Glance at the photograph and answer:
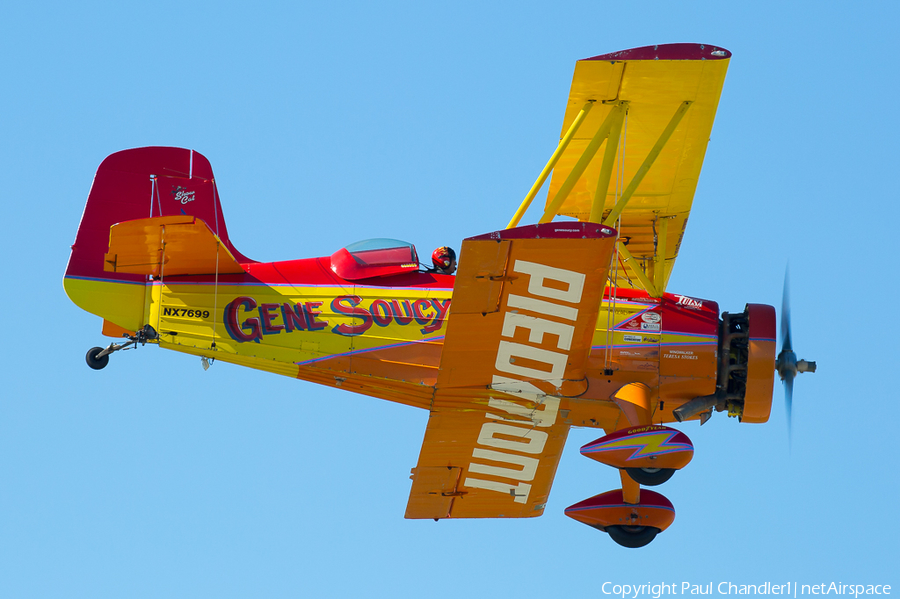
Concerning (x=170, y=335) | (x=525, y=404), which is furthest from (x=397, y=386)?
(x=170, y=335)

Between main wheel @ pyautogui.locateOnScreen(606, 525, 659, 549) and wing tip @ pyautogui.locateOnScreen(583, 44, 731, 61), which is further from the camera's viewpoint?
main wheel @ pyautogui.locateOnScreen(606, 525, 659, 549)

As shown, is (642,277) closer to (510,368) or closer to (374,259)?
(510,368)

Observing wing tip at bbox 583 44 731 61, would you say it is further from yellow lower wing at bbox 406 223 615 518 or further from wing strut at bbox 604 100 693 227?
yellow lower wing at bbox 406 223 615 518

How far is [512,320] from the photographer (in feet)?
37.3

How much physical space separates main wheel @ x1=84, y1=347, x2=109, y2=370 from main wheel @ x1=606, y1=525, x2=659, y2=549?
5531 mm

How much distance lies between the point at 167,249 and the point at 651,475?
204 inches

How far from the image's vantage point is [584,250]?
423 inches

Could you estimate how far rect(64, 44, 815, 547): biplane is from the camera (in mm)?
11438

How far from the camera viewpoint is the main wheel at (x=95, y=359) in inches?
480

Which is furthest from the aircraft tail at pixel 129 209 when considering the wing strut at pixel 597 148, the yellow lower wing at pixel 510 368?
the wing strut at pixel 597 148

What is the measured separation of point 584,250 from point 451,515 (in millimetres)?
4600

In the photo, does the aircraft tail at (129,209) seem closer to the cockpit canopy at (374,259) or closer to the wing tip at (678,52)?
the cockpit canopy at (374,259)

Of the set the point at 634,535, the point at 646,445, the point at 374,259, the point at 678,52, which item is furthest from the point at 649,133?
the point at 634,535

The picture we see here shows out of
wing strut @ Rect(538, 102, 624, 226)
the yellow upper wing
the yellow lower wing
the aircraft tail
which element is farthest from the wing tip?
the aircraft tail
